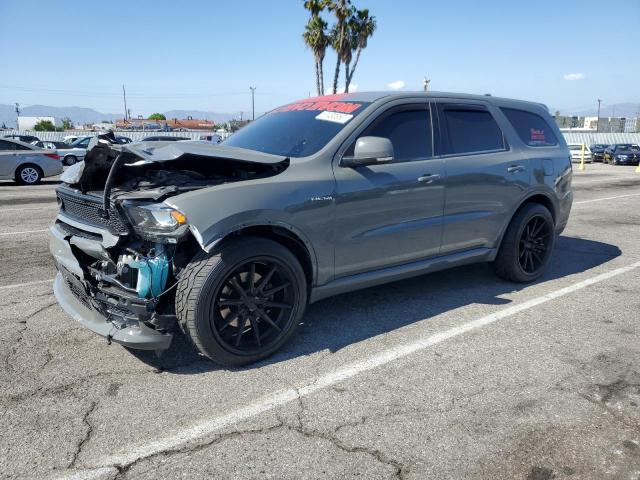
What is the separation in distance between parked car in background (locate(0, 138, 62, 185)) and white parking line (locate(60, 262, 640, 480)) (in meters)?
15.3

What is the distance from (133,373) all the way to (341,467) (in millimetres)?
1594

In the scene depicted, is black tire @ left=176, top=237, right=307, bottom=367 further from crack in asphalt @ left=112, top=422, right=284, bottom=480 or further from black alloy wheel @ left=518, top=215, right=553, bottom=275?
black alloy wheel @ left=518, top=215, right=553, bottom=275

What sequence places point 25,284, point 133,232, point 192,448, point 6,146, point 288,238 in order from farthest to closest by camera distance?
point 6,146 < point 25,284 < point 288,238 < point 133,232 < point 192,448

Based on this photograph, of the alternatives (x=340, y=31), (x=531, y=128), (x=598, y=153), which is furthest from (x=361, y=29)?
(x=531, y=128)

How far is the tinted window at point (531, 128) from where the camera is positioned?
5328 mm

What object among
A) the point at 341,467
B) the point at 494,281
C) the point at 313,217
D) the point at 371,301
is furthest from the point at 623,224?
the point at 341,467

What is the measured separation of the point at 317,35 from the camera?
103 feet

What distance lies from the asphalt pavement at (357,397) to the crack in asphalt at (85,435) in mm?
12

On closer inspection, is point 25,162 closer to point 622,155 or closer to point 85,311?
point 85,311

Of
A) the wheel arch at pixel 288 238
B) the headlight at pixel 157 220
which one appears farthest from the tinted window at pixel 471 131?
the headlight at pixel 157 220

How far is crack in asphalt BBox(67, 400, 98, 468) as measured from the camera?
2453mm

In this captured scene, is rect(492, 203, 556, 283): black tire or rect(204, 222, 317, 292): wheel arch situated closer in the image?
rect(204, 222, 317, 292): wheel arch

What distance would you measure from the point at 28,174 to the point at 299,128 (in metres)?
14.5

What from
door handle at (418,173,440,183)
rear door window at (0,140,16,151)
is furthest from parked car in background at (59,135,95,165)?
door handle at (418,173,440,183)
